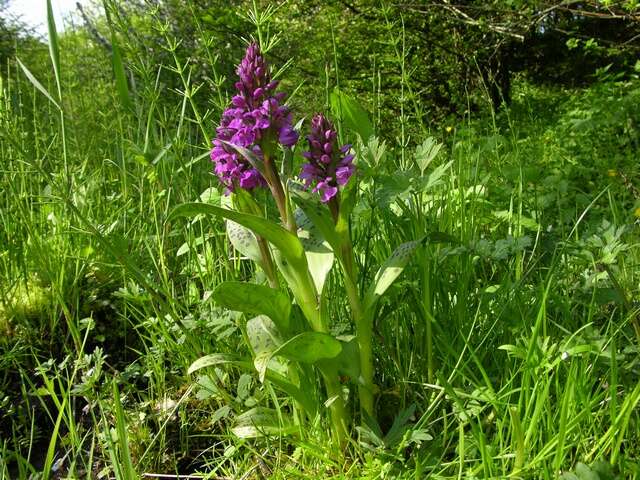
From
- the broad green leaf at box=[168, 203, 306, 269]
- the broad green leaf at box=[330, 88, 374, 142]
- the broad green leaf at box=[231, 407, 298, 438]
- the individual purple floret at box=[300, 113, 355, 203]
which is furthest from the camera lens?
the broad green leaf at box=[330, 88, 374, 142]

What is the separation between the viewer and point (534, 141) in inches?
159

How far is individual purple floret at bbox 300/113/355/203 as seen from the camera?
1094mm

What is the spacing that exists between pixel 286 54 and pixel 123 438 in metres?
5.43

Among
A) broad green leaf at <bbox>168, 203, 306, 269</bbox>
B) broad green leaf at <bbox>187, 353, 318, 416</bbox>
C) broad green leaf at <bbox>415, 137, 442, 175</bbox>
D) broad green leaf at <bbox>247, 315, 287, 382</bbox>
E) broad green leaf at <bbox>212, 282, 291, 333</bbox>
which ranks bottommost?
broad green leaf at <bbox>187, 353, 318, 416</bbox>

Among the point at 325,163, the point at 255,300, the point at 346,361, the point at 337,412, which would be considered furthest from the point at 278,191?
the point at 337,412

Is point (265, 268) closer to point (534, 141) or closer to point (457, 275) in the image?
point (457, 275)

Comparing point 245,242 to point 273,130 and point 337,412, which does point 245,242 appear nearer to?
point 273,130

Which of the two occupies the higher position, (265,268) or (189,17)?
(189,17)

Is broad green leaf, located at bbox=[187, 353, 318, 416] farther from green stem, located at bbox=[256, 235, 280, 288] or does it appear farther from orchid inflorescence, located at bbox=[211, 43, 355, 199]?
orchid inflorescence, located at bbox=[211, 43, 355, 199]

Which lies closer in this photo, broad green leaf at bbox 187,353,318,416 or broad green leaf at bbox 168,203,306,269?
broad green leaf at bbox 168,203,306,269

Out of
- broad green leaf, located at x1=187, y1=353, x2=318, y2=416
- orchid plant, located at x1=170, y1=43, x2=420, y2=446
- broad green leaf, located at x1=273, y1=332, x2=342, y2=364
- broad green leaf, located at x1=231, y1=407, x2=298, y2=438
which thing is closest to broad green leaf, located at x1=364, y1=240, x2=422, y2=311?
orchid plant, located at x1=170, y1=43, x2=420, y2=446

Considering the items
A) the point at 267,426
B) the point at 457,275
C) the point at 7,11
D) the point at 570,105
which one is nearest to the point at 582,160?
the point at 570,105

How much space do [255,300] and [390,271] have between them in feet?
0.84

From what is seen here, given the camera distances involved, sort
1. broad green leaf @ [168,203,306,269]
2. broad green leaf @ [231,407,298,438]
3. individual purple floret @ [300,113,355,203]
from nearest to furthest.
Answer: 1. broad green leaf @ [168,203,306,269]
2. individual purple floret @ [300,113,355,203]
3. broad green leaf @ [231,407,298,438]
